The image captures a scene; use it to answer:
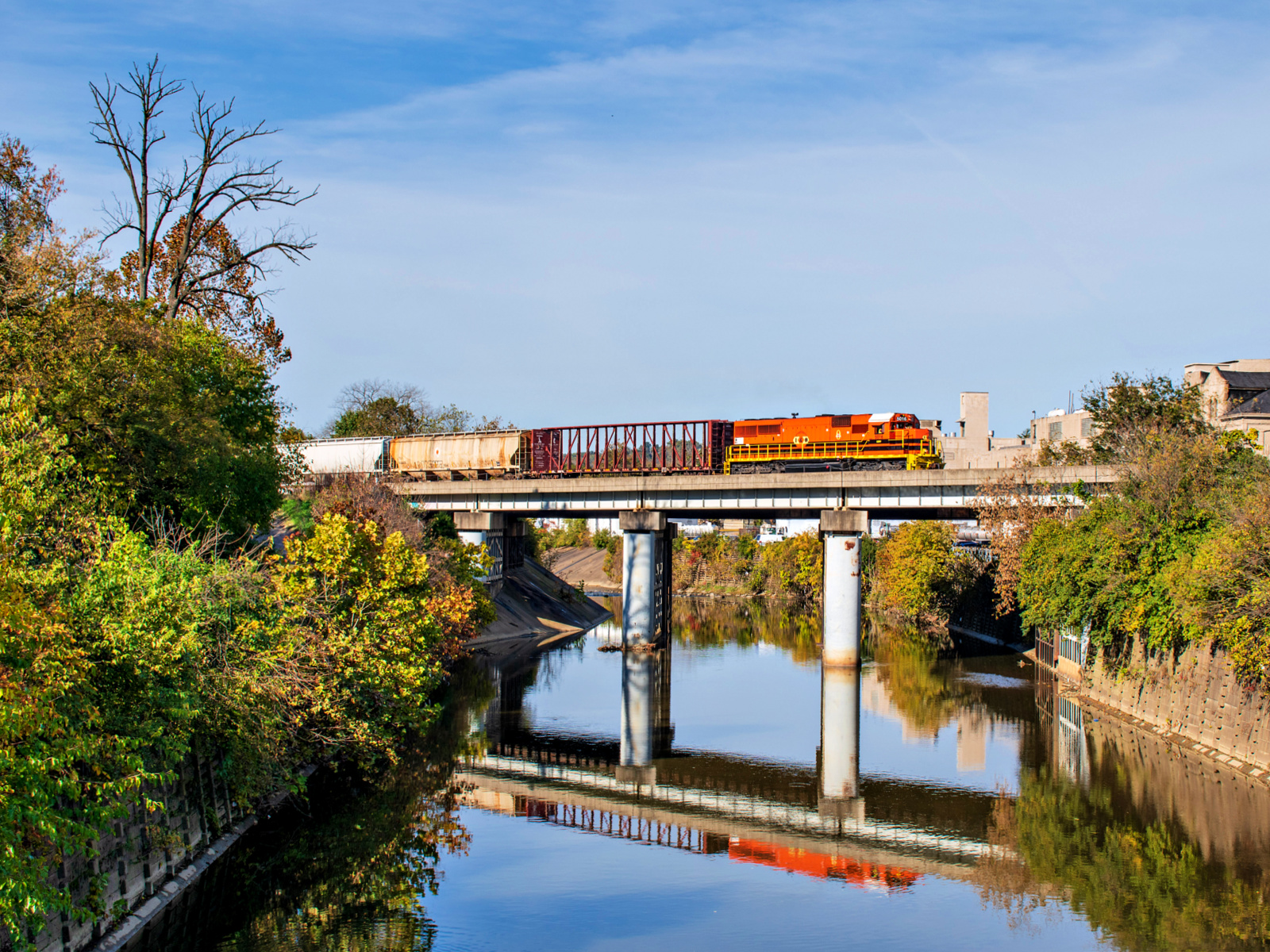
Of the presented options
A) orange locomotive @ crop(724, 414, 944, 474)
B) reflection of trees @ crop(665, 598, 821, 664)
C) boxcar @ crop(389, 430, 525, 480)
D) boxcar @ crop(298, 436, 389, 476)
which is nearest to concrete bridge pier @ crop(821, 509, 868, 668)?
orange locomotive @ crop(724, 414, 944, 474)

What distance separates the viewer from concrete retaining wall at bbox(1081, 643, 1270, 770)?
108 feet

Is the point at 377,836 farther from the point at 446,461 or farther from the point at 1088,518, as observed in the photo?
the point at 446,461

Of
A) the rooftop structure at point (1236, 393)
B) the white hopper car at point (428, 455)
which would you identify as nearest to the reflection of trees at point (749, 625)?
the white hopper car at point (428, 455)

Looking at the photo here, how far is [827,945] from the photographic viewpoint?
837 inches

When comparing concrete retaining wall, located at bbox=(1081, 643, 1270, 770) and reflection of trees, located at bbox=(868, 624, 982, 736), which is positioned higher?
concrete retaining wall, located at bbox=(1081, 643, 1270, 770)

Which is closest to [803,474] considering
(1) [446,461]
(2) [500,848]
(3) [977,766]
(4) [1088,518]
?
(4) [1088,518]

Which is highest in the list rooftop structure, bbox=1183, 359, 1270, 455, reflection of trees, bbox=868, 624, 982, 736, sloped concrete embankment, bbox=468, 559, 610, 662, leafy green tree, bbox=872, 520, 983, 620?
rooftop structure, bbox=1183, 359, 1270, 455

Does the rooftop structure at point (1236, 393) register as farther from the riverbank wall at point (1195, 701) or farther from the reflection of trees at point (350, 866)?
the reflection of trees at point (350, 866)

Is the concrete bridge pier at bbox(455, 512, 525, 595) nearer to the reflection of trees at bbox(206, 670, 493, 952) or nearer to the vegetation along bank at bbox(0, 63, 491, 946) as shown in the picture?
the vegetation along bank at bbox(0, 63, 491, 946)

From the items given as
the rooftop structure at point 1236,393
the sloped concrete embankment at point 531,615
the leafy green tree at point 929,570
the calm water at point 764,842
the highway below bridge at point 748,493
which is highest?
the rooftop structure at point 1236,393

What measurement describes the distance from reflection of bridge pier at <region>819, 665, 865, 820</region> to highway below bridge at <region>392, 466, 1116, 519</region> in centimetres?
962

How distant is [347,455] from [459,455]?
33.1 ft

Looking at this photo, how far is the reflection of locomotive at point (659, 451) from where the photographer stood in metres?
63.8

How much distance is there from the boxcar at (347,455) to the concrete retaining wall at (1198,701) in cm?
5164
